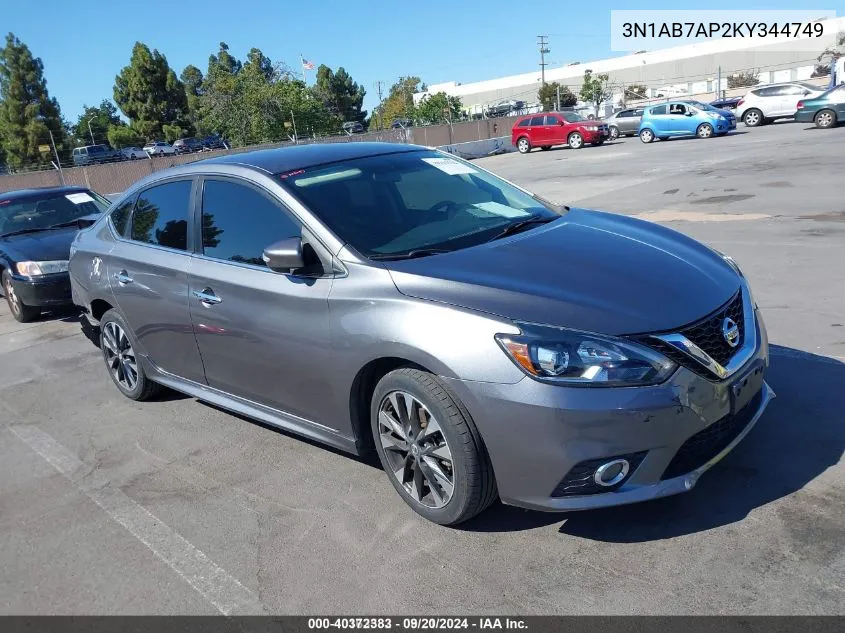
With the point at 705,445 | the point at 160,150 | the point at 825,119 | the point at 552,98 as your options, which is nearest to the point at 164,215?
the point at 705,445

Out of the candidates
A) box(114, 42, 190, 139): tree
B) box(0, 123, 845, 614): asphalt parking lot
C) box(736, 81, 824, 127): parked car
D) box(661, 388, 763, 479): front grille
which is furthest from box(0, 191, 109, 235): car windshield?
box(114, 42, 190, 139): tree

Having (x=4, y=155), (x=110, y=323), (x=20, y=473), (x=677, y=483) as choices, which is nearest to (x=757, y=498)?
(x=677, y=483)

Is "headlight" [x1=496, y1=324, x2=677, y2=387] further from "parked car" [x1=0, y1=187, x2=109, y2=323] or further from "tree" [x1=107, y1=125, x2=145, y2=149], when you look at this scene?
"tree" [x1=107, y1=125, x2=145, y2=149]

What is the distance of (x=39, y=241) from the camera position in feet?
29.7

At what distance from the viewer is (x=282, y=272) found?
3787 mm

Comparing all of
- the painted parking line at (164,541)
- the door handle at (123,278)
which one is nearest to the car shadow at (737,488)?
the painted parking line at (164,541)

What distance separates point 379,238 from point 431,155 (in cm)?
118

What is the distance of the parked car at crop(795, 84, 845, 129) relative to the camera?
83.1 feet

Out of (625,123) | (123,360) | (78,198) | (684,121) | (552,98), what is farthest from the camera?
(552,98)

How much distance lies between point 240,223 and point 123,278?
56.7 inches

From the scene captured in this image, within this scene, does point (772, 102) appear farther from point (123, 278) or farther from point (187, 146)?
point (187, 146)
